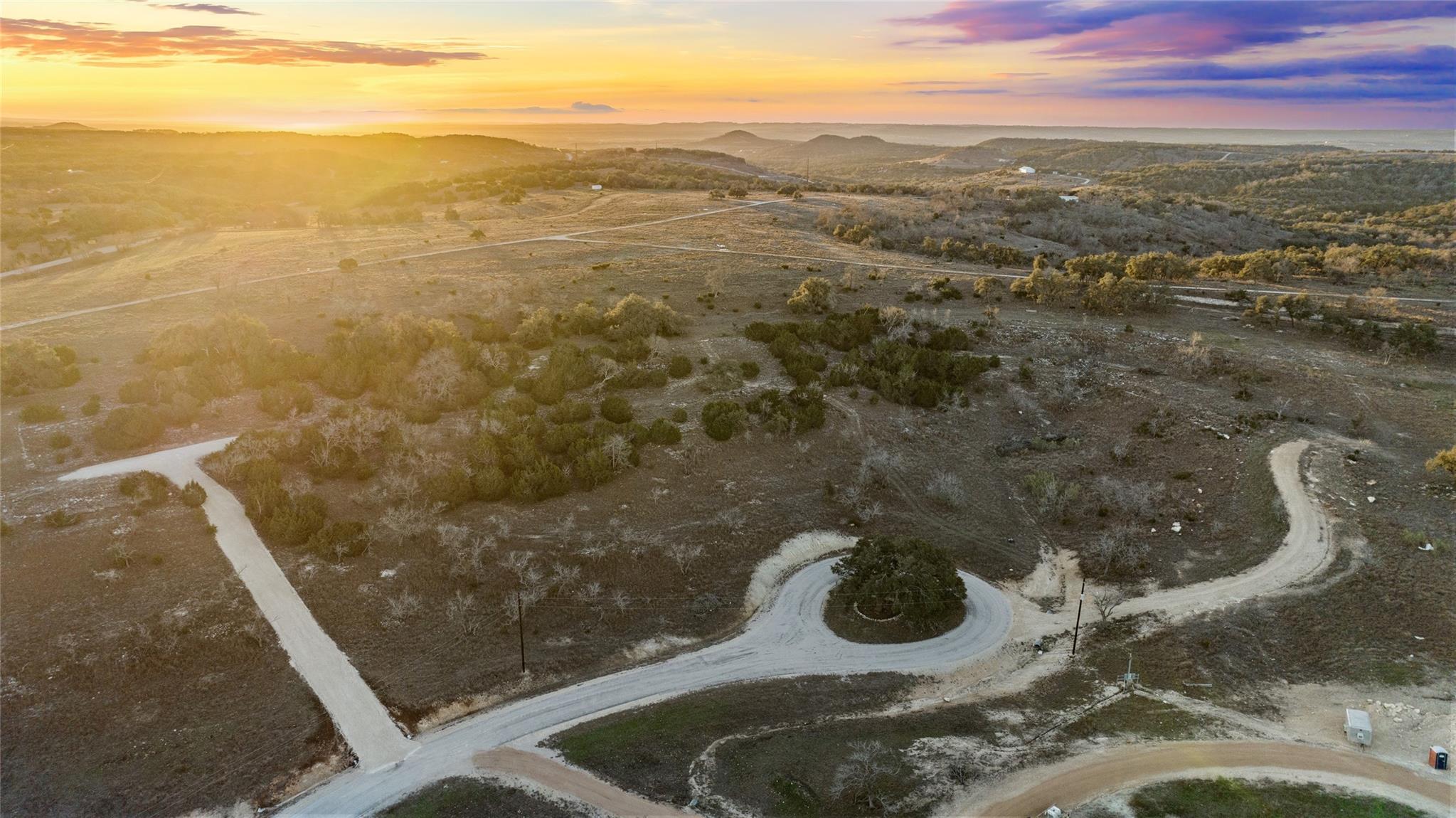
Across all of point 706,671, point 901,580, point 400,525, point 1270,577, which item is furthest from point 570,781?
point 1270,577

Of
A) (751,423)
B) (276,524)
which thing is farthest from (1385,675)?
(276,524)

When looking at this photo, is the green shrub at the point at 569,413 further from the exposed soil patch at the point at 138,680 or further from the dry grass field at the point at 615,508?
the exposed soil patch at the point at 138,680

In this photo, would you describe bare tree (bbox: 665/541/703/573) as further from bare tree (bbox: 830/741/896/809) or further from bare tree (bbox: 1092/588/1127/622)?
bare tree (bbox: 1092/588/1127/622)

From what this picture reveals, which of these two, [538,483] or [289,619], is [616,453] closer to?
[538,483]

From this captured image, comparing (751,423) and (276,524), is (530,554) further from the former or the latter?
(751,423)

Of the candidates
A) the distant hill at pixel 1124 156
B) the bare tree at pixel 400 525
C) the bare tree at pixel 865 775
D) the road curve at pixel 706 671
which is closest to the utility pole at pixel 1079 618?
the road curve at pixel 706 671
